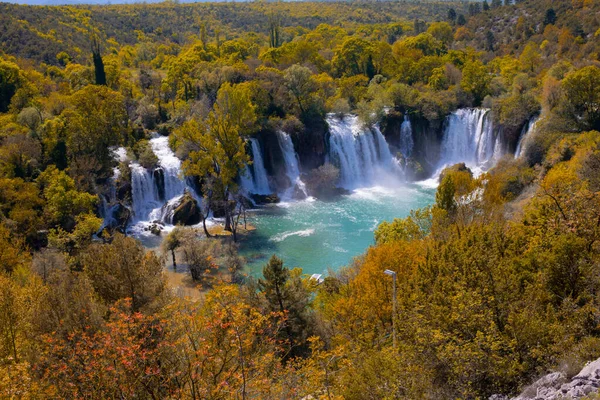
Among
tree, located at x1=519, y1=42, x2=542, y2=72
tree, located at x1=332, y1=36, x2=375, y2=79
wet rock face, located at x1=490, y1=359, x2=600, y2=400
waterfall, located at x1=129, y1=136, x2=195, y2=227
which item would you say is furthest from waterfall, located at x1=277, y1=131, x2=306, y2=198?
tree, located at x1=519, y1=42, x2=542, y2=72

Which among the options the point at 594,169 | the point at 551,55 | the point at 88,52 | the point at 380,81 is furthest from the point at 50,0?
the point at 594,169

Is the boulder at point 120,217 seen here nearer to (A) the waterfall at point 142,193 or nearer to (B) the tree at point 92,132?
(A) the waterfall at point 142,193

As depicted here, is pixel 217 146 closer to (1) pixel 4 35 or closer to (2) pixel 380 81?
(2) pixel 380 81

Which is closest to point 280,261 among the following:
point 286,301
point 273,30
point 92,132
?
point 286,301

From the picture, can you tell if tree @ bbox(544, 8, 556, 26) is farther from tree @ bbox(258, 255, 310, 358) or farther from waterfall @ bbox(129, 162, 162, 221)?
tree @ bbox(258, 255, 310, 358)

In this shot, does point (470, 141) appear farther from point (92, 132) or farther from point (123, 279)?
point (123, 279)
